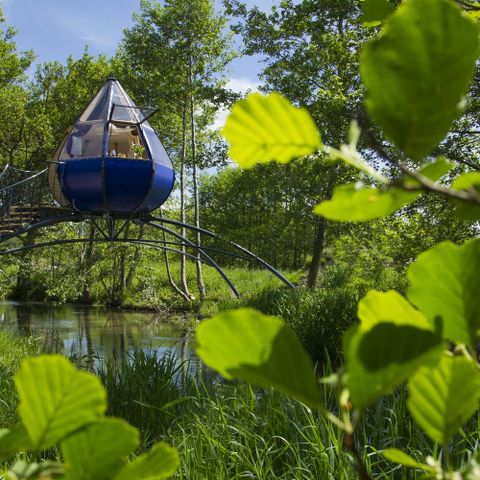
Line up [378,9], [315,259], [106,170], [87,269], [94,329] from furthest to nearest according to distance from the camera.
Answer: [87,269]
[315,259]
[94,329]
[106,170]
[378,9]

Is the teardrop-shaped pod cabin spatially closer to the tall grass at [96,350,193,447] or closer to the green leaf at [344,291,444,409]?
the tall grass at [96,350,193,447]

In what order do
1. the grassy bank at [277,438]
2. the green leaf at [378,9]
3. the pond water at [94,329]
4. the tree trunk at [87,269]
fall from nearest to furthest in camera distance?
the green leaf at [378,9], the grassy bank at [277,438], the pond water at [94,329], the tree trunk at [87,269]

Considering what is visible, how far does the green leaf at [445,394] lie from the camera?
0.64 feet

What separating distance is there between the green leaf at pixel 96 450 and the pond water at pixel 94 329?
696 centimetres

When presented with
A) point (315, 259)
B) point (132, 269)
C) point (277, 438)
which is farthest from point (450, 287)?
point (132, 269)

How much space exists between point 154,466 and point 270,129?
12 centimetres

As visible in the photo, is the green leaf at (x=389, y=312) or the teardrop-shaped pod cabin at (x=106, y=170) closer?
the green leaf at (x=389, y=312)

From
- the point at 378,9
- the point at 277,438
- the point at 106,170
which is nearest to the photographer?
the point at 378,9

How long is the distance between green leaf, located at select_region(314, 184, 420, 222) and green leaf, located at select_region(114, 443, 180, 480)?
0.10 metres

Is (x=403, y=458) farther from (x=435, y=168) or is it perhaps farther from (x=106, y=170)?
(x=106, y=170)

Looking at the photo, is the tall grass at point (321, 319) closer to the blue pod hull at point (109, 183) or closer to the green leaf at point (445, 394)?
the blue pod hull at point (109, 183)

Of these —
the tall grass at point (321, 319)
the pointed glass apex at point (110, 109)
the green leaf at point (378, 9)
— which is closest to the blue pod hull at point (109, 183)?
the pointed glass apex at point (110, 109)

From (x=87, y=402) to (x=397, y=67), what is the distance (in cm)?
15

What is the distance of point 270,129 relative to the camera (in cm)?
19
